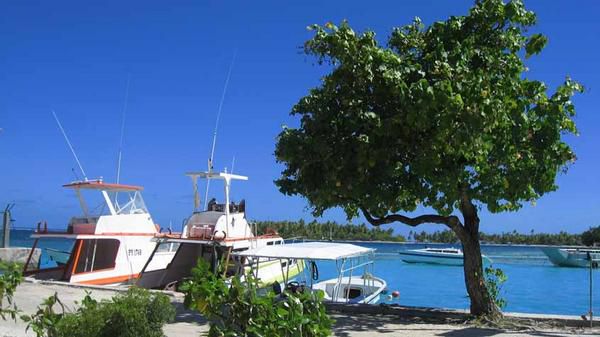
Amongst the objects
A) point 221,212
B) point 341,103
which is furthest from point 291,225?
point 341,103

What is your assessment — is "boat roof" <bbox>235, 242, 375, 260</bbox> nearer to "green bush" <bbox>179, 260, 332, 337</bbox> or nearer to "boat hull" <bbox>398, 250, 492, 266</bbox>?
"green bush" <bbox>179, 260, 332, 337</bbox>

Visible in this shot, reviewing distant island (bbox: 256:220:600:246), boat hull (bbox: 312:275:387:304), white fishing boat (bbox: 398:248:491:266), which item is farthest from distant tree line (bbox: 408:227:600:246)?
boat hull (bbox: 312:275:387:304)

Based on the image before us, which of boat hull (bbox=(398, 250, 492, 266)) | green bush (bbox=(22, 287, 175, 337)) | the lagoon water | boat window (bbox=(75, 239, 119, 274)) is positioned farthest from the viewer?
boat hull (bbox=(398, 250, 492, 266))

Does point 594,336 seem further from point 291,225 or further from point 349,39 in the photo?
point 291,225

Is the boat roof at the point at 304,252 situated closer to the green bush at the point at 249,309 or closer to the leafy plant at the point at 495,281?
the leafy plant at the point at 495,281

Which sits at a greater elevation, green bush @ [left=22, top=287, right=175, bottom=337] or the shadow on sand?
green bush @ [left=22, top=287, right=175, bottom=337]

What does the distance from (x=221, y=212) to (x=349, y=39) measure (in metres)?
11.3

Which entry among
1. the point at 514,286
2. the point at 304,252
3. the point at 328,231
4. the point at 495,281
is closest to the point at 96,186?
the point at 304,252

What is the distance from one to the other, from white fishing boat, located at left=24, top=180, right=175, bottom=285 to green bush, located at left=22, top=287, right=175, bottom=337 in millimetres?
13057

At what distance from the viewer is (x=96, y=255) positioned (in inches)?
848

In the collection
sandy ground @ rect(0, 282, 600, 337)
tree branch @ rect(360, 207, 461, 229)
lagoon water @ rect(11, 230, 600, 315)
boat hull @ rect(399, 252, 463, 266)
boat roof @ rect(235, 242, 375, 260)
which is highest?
tree branch @ rect(360, 207, 461, 229)

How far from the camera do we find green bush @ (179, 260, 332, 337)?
5.28 m

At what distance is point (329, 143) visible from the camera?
12.9 meters

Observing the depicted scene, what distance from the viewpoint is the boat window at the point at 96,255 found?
20078 mm
